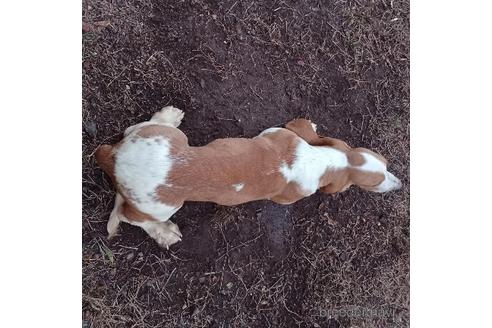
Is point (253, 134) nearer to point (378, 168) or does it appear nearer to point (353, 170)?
point (353, 170)

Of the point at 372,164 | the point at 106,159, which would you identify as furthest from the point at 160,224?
the point at 372,164

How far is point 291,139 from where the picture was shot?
4262mm

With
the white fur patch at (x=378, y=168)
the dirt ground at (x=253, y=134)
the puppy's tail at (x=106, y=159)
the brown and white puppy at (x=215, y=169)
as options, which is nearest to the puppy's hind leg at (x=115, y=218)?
the brown and white puppy at (x=215, y=169)

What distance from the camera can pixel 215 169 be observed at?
3.50 metres

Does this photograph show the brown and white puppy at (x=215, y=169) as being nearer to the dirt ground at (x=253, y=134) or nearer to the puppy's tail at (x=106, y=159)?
the puppy's tail at (x=106, y=159)

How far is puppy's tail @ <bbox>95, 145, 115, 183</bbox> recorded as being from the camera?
3471 mm

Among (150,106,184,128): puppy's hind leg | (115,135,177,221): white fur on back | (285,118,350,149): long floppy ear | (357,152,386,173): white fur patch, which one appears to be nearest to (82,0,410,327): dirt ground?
(150,106,184,128): puppy's hind leg

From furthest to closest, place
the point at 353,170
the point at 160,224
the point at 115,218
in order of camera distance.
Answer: the point at 353,170, the point at 160,224, the point at 115,218

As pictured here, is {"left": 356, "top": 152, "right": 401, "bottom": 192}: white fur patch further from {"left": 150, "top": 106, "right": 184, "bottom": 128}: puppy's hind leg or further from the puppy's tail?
the puppy's tail

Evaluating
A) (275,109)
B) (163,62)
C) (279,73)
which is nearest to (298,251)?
(275,109)

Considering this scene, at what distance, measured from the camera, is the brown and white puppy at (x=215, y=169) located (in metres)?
3.38

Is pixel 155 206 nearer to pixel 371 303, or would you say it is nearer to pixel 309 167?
pixel 309 167

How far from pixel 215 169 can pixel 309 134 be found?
1436 mm

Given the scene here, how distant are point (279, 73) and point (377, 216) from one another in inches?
76.6
